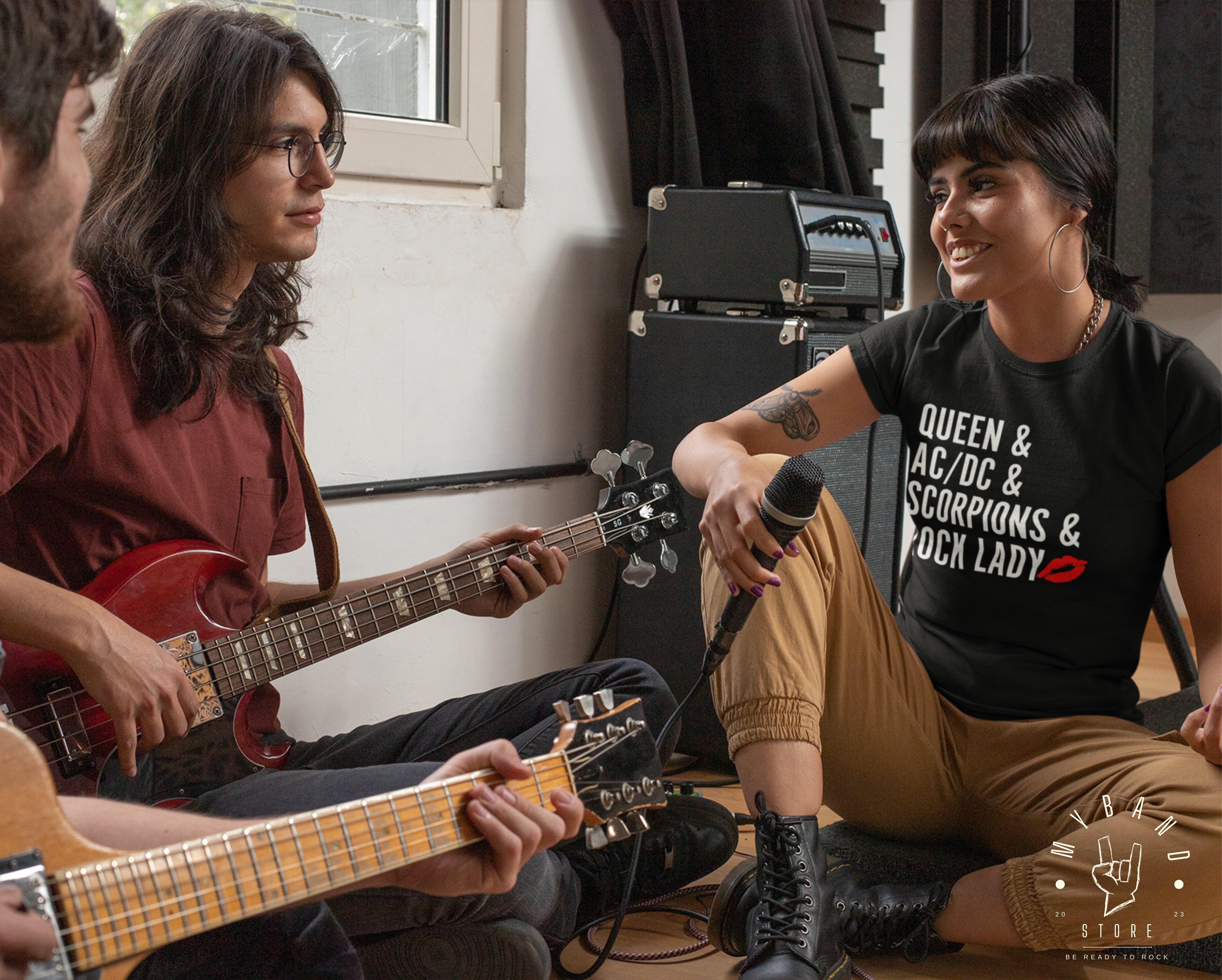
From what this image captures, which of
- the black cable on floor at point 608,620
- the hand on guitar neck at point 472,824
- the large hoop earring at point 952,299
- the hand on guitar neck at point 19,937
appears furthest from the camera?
the black cable on floor at point 608,620

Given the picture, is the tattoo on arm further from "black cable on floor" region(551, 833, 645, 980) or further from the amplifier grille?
"black cable on floor" region(551, 833, 645, 980)

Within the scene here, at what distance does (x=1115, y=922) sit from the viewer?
1.34 metres

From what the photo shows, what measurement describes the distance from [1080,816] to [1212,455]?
1.58ft

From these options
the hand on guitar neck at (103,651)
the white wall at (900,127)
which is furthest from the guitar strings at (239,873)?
the white wall at (900,127)

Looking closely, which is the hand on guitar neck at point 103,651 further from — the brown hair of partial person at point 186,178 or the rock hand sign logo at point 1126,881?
the rock hand sign logo at point 1126,881

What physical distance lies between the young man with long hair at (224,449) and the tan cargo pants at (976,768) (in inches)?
9.6

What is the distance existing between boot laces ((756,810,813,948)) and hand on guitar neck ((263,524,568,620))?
42cm

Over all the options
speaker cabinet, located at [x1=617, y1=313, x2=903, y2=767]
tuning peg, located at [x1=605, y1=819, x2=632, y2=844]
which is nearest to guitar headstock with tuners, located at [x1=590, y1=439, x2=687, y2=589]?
speaker cabinet, located at [x1=617, y1=313, x2=903, y2=767]

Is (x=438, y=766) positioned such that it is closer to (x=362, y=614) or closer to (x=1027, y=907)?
(x=362, y=614)

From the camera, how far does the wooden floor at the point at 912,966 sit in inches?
58.7

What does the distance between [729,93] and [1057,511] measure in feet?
4.06

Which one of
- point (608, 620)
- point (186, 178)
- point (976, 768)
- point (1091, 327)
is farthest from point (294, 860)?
point (608, 620)

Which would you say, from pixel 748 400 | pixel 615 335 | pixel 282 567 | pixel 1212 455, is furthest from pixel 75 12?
pixel 615 335

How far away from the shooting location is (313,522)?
5.17 feet
